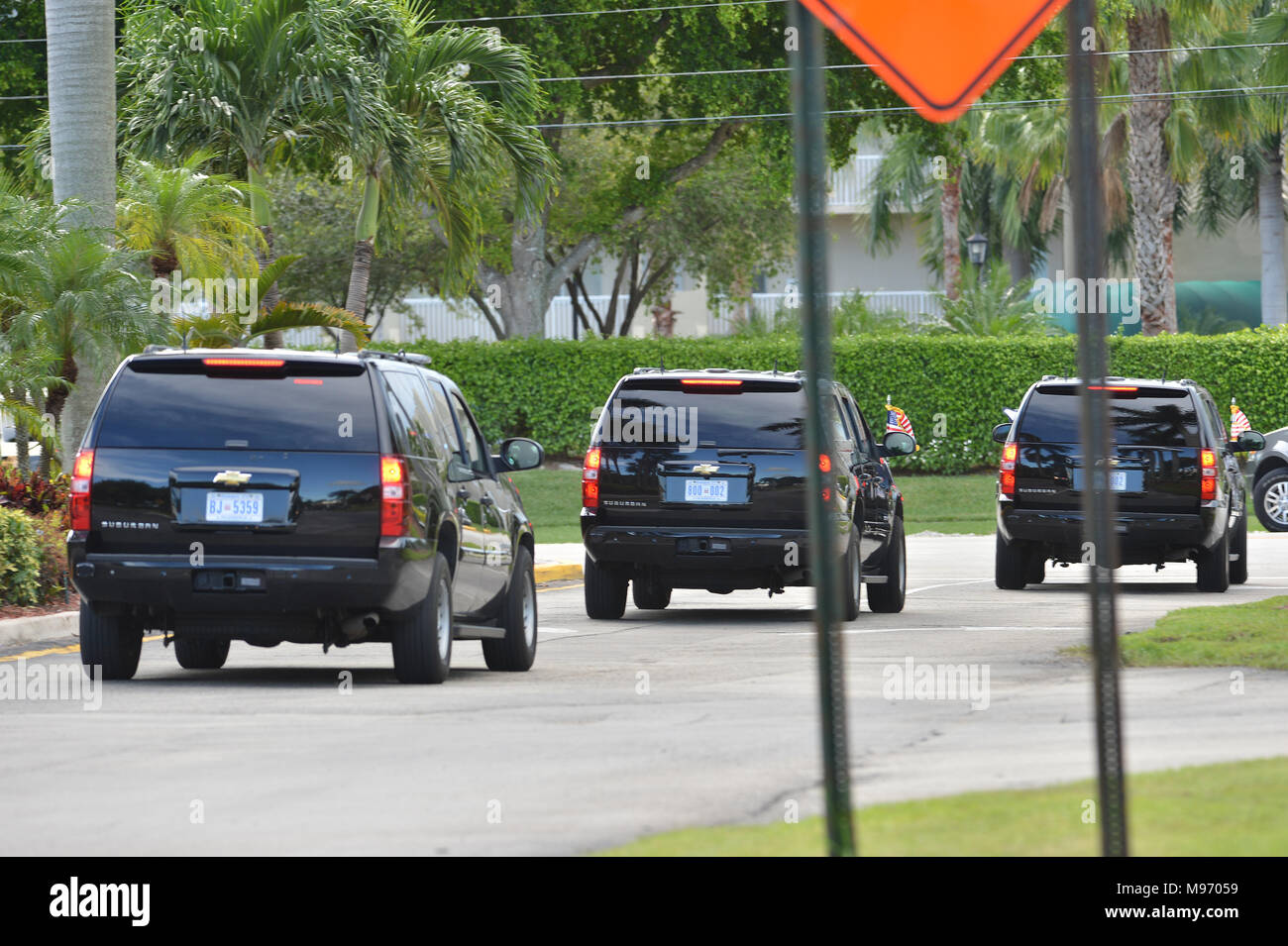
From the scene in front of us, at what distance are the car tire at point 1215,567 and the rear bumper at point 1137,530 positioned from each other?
105 millimetres

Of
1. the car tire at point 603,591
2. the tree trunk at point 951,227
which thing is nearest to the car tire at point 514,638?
the car tire at point 603,591

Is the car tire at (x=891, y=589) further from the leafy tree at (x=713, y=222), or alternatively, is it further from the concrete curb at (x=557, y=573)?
the leafy tree at (x=713, y=222)

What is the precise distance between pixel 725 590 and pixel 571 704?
223 inches

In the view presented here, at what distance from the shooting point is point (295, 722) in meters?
10.3

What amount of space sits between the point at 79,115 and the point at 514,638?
831 centimetres

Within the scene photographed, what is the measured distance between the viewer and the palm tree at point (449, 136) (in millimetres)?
26656

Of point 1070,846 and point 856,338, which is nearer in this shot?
point 1070,846

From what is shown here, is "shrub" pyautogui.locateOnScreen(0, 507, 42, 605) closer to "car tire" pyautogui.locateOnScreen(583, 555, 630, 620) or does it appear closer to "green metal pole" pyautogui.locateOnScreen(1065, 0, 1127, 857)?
"car tire" pyautogui.locateOnScreen(583, 555, 630, 620)

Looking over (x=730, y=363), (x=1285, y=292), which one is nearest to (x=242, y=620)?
(x=730, y=363)

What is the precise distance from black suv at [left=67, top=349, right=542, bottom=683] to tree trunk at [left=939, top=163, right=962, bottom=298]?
41613 millimetres

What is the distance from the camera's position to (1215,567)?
19328 millimetres

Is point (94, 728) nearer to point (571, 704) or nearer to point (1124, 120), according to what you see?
point (571, 704)

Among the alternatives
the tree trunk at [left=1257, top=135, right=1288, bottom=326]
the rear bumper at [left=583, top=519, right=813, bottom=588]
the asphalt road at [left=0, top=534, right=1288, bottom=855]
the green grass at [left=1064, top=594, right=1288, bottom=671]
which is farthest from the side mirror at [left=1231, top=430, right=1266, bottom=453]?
the tree trunk at [left=1257, top=135, right=1288, bottom=326]

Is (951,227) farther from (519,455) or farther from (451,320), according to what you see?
(519,455)
